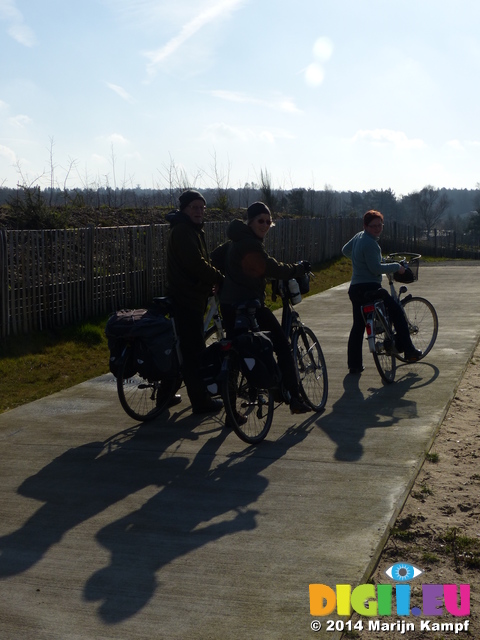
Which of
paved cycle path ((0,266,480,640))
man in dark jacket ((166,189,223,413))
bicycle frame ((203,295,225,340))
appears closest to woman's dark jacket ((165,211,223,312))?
man in dark jacket ((166,189,223,413))

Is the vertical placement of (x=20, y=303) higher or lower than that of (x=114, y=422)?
higher

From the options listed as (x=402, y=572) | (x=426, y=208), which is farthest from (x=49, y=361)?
(x=426, y=208)

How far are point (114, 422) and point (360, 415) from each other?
6.77ft

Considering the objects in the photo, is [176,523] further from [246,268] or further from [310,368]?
[310,368]

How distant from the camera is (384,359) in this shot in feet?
28.2

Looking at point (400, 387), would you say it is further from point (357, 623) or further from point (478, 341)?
point (357, 623)

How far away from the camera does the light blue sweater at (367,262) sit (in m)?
8.72

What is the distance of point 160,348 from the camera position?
263 inches

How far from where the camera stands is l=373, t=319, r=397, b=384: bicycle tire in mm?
8391

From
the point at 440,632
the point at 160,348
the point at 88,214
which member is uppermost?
the point at 88,214

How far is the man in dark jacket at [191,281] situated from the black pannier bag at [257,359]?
Answer: 2.64 ft

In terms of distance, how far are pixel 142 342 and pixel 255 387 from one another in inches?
38.8

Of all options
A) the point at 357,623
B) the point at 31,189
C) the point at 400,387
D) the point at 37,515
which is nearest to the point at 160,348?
the point at 37,515

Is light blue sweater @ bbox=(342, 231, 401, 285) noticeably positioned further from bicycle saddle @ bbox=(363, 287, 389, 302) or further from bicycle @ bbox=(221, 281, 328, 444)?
bicycle @ bbox=(221, 281, 328, 444)
